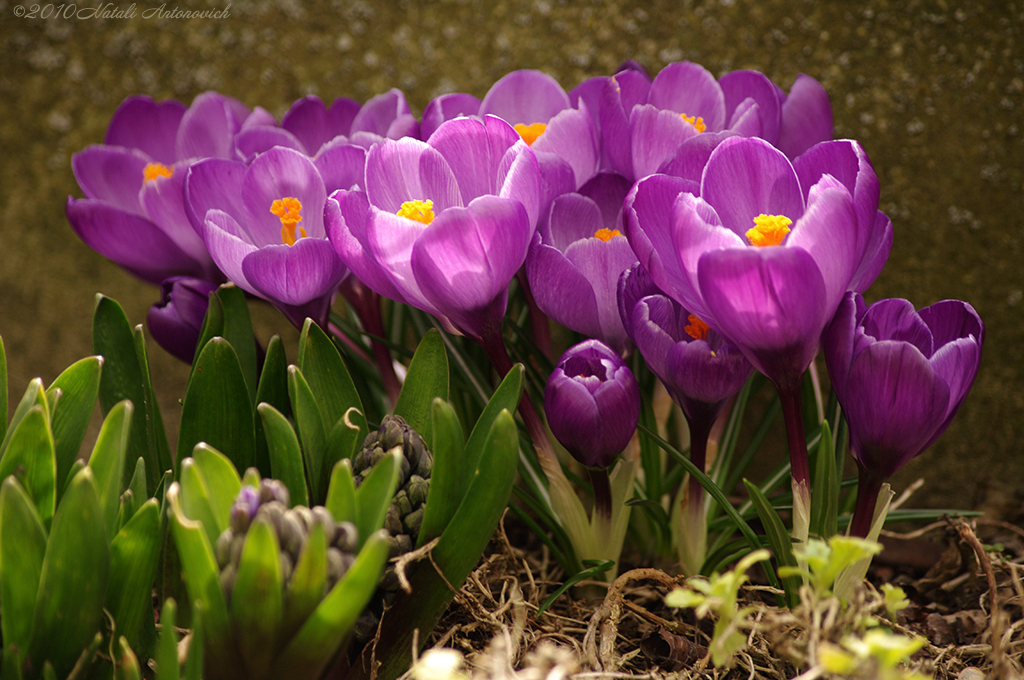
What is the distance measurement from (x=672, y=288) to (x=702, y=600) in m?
0.22

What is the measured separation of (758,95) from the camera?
0.72 meters

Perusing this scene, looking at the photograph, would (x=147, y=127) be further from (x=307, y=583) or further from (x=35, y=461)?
(x=307, y=583)

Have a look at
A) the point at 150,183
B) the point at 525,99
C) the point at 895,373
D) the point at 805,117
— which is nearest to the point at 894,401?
the point at 895,373

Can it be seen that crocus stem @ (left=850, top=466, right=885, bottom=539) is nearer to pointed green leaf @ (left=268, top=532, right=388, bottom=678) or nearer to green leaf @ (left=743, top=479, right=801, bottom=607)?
green leaf @ (left=743, top=479, right=801, bottom=607)

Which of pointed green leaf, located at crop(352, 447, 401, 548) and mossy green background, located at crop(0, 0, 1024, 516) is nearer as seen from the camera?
pointed green leaf, located at crop(352, 447, 401, 548)

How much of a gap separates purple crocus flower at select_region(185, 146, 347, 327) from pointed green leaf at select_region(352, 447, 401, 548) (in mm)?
245

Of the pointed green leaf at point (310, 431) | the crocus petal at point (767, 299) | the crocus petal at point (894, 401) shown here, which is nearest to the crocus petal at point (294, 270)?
the pointed green leaf at point (310, 431)

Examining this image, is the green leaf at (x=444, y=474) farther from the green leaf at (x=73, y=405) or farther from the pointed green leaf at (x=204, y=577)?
the green leaf at (x=73, y=405)

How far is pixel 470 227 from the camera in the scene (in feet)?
Result: 1.66

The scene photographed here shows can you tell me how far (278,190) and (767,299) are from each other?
18.3 inches

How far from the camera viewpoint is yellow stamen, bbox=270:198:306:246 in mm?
675

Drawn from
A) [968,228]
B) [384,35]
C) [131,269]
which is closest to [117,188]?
[131,269]

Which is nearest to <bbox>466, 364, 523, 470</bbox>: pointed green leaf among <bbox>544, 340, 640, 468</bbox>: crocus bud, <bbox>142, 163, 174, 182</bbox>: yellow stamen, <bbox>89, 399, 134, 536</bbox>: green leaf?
<bbox>544, 340, 640, 468</bbox>: crocus bud

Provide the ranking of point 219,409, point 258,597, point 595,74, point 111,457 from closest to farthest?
1. point 258,597
2. point 111,457
3. point 219,409
4. point 595,74
